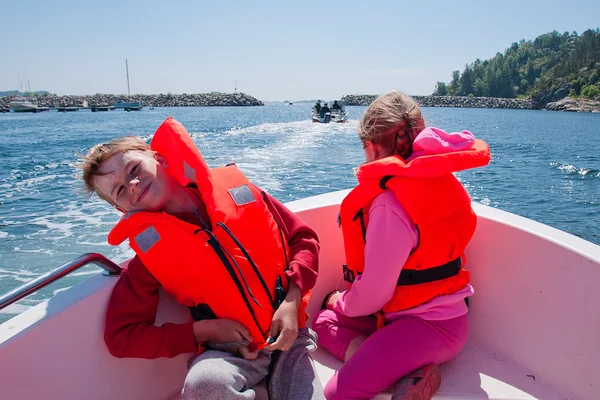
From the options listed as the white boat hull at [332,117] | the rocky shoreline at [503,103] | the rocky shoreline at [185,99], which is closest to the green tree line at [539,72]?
the rocky shoreline at [503,103]

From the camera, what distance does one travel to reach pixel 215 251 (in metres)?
1.30

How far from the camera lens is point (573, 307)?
1.50 metres

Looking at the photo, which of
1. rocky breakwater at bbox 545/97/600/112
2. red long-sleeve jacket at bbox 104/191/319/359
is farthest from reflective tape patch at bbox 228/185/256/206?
rocky breakwater at bbox 545/97/600/112

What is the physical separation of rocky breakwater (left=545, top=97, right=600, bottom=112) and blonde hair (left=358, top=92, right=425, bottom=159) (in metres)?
56.6

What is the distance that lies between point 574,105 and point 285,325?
2426 inches

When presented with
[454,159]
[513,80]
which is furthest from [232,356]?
[513,80]

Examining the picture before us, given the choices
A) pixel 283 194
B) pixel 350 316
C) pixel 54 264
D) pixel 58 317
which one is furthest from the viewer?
pixel 283 194

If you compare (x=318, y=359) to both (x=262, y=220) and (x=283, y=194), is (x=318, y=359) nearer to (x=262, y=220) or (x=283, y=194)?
(x=262, y=220)

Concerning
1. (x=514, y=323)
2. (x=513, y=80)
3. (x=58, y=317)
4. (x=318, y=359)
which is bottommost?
(x=318, y=359)

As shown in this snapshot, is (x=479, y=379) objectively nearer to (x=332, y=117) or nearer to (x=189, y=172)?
(x=189, y=172)

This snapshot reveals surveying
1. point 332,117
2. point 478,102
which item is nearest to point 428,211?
point 332,117

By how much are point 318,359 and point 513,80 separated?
3836 inches

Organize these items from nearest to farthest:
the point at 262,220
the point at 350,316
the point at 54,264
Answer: the point at 262,220, the point at 350,316, the point at 54,264

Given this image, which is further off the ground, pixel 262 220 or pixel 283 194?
pixel 262 220
